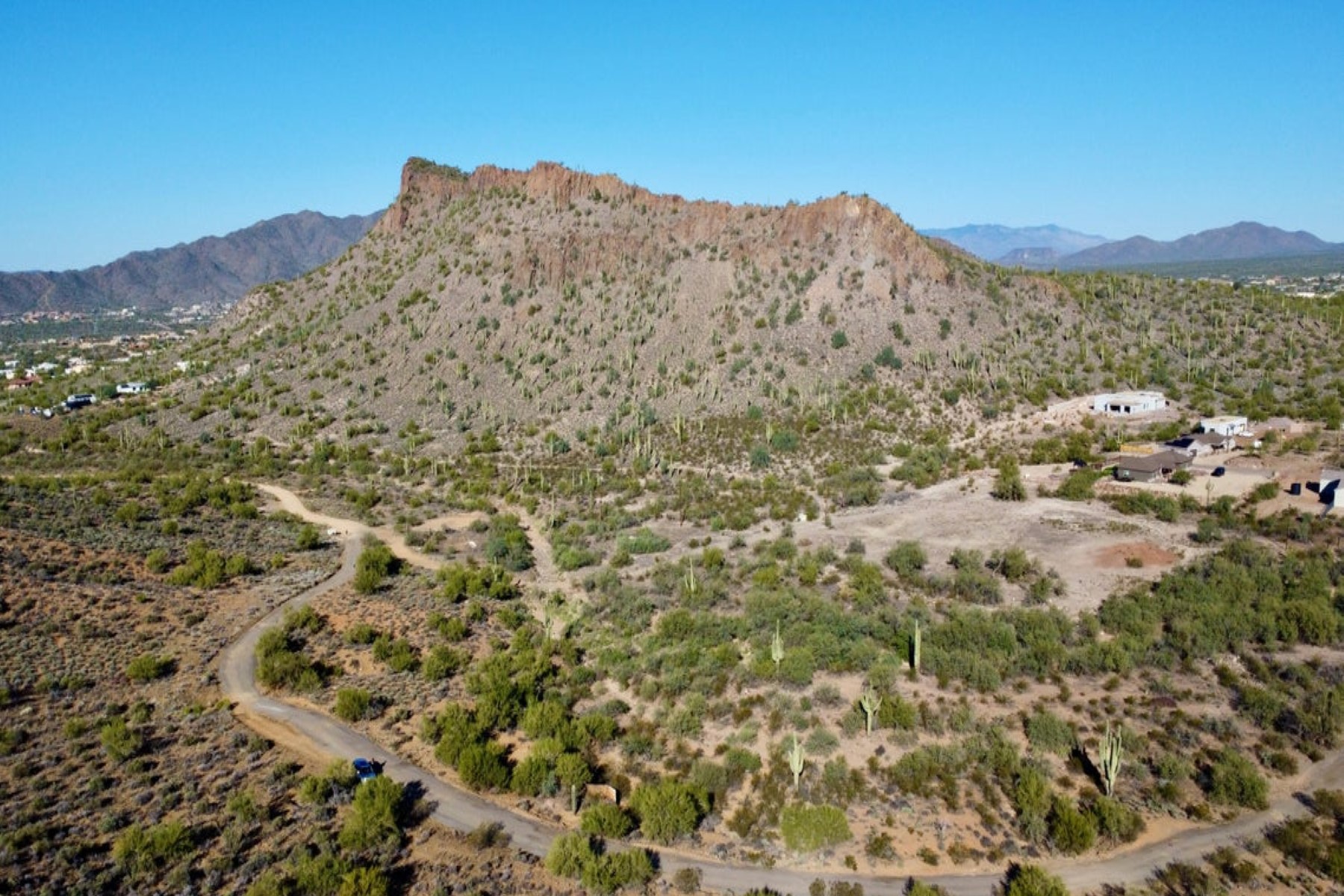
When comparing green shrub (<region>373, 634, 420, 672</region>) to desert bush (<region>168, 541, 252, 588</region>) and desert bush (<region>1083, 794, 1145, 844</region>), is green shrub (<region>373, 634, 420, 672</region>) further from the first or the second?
desert bush (<region>1083, 794, 1145, 844</region>)

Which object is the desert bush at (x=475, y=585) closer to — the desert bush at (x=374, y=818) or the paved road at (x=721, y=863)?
the paved road at (x=721, y=863)

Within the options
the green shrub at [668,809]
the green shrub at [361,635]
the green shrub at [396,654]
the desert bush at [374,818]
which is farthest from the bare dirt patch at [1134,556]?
the green shrub at [361,635]

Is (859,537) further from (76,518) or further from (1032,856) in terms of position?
(76,518)

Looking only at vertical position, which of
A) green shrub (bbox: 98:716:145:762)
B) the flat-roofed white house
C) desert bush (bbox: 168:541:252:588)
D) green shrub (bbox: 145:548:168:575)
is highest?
the flat-roofed white house

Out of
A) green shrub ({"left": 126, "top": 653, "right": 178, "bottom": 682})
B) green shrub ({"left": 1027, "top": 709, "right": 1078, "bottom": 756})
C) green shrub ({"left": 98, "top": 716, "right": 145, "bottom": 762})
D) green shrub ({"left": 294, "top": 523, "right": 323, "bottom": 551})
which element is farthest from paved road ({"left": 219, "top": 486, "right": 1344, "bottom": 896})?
green shrub ({"left": 294, "top": 523, "right": 323, "bottom": 551})

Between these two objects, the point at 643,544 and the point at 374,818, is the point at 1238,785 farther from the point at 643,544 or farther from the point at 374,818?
the point at 643,544

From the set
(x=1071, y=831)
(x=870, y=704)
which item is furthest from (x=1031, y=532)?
(x=1071, y=831)

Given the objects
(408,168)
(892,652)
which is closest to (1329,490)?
(892,652)

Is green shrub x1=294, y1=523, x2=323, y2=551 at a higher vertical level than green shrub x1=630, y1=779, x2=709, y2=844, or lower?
higher
